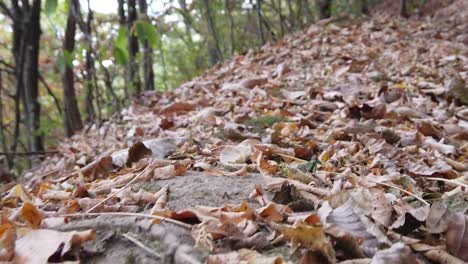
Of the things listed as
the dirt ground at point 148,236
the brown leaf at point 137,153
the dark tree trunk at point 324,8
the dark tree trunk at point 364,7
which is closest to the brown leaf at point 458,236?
the dirt ground at point 148,236

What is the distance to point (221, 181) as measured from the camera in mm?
1729

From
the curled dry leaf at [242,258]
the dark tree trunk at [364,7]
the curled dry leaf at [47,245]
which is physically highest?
the dark tree trunk at [364,7]

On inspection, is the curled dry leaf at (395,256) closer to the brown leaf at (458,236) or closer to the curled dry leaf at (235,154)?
the brown leaf at (458,236)

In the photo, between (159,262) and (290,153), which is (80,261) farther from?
(290,153)

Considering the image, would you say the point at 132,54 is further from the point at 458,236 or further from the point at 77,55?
the point at 458,236

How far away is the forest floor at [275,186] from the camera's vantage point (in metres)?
1.14

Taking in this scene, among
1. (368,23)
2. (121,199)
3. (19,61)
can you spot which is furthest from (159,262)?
(368,23)

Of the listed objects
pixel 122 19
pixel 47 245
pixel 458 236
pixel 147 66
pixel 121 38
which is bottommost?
pixel 458 236

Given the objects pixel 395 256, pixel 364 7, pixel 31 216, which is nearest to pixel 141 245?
pixel 31 216

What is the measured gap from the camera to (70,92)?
5797mm

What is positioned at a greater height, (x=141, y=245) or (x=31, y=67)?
(x=31, y=67)

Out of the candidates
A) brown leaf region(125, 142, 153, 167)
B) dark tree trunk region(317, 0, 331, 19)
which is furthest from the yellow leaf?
dark tree trunk region(317, 0, 331, 19)

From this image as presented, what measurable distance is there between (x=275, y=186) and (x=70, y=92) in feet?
15.5

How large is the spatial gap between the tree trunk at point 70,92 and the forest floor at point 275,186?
1.87m
